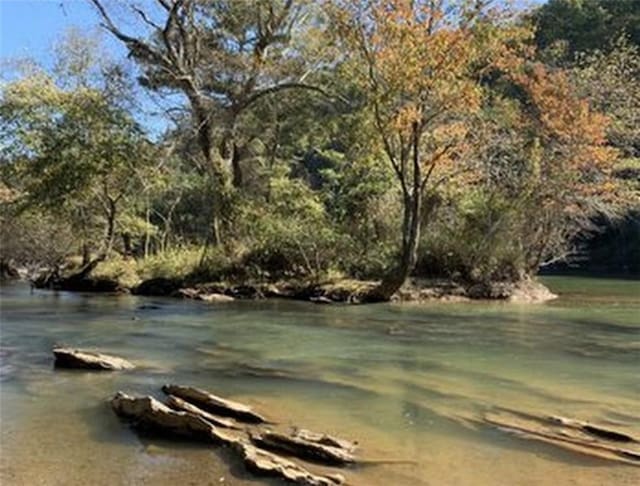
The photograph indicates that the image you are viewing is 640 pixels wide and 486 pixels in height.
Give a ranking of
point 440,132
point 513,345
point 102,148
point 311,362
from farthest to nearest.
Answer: point 102,148 → point 440,132 → point 513,345 → point 311,362

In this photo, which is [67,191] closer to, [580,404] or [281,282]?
[281,282]

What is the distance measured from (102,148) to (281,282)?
7661 mm

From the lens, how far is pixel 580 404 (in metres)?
8.60

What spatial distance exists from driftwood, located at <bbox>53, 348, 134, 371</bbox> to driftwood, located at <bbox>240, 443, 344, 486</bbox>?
14.7 feet

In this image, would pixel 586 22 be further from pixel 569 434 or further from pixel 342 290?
pixel 569 434

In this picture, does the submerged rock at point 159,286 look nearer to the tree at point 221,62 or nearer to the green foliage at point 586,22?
the tree at point 221,62

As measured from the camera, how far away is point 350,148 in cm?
2605

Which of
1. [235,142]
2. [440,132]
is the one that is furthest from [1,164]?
[440,132]

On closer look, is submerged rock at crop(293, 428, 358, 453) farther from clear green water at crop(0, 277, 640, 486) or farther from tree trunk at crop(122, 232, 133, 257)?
tree trunk at crop(122, 232, 133, 257)

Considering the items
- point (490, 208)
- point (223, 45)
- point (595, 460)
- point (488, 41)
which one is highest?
point (223, 45)

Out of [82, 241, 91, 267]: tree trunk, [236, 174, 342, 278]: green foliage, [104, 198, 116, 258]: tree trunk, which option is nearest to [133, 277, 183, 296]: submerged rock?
[236, 174, 342, 278]: green foliage

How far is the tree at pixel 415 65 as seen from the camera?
2023 cm

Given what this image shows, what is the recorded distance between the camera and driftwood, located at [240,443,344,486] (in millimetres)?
5707

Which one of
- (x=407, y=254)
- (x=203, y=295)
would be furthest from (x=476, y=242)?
(x=203, y=295)
